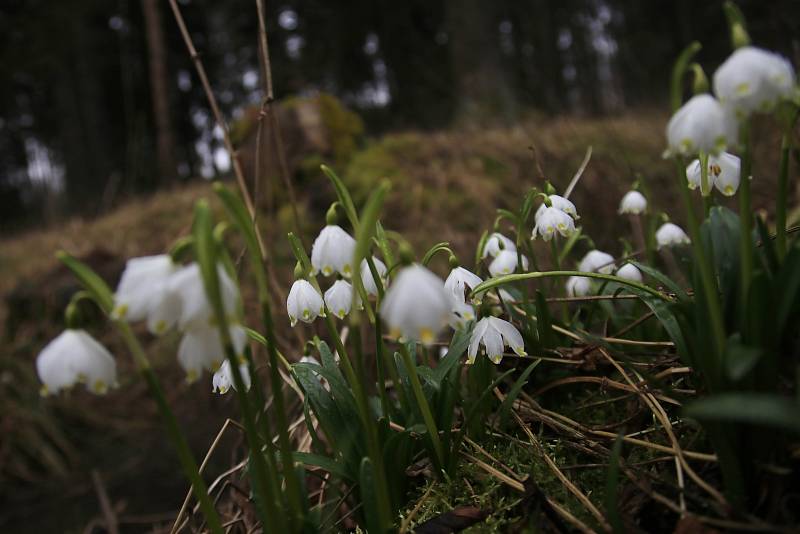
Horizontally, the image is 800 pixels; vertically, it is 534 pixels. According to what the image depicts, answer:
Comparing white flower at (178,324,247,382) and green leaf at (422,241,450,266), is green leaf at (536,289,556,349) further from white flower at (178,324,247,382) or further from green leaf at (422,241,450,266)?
white flower at (178,324,247,382)

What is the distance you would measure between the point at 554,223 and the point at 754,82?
55cm

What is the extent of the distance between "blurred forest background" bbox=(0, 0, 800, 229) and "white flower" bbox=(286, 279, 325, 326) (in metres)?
6.84

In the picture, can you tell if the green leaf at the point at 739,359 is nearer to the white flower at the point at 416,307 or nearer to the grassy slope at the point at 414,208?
the white flower at the point at 416,307

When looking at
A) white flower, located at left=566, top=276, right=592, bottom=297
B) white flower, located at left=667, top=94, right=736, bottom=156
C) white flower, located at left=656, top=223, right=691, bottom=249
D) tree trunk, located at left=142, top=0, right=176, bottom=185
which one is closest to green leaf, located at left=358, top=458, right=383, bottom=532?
white flower, located at left=667, top=94, right=736, bottom=156

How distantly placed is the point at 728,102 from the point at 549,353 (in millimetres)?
799

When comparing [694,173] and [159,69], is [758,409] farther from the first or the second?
[159,69]

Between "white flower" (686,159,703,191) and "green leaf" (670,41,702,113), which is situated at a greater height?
"green leaf" (670,41,702,113)

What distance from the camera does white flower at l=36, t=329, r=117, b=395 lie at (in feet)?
2.55

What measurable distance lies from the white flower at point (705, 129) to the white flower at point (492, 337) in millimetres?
500

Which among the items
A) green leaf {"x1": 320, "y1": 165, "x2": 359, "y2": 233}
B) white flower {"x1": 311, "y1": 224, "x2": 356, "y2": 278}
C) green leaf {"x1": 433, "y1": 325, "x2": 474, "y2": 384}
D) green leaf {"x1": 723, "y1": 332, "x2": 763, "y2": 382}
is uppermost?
green leaf {"x1": 320, "y1": 165, "x2": 359, "y2": 233}

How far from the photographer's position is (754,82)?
2.37ft

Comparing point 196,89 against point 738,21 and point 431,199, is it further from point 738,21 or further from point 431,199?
point 738,21

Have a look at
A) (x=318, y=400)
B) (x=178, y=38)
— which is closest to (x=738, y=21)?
(x=318, y=400)

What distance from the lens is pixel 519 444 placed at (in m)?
1.18
